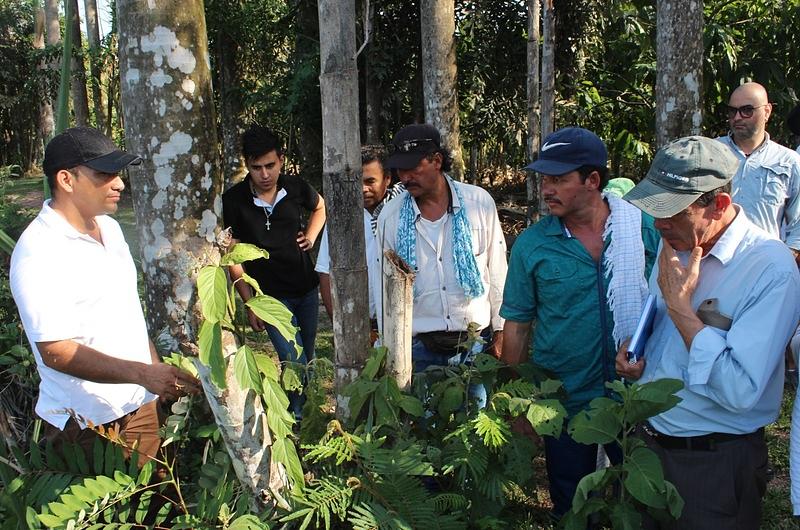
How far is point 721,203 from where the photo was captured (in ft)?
7.00

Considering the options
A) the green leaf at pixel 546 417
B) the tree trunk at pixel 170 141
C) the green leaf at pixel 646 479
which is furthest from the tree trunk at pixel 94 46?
the green leaf at pixel 646 479

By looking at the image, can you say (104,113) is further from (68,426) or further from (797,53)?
(68,426)

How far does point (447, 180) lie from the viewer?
3.47m

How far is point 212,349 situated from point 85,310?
766 mm

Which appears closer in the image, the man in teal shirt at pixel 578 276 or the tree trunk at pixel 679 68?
the man in teal shirt at pixel 578 276

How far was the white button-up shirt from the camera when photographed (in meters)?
3.34

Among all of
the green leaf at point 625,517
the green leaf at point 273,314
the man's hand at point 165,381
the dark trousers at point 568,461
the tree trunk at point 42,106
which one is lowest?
the dark trousers at point 568,461

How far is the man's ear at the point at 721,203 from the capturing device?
2.12 metres

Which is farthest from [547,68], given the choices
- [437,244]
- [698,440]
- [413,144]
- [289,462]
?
[289,462]

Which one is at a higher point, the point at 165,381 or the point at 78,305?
Result: the point at 78,305

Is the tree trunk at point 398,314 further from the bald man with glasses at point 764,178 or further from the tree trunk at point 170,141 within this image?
the bald man with glasses at point 764,178

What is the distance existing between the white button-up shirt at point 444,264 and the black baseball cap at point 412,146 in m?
0.18

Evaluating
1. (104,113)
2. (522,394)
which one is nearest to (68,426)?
(522,394)

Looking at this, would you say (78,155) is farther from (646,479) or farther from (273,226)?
(646,479)
